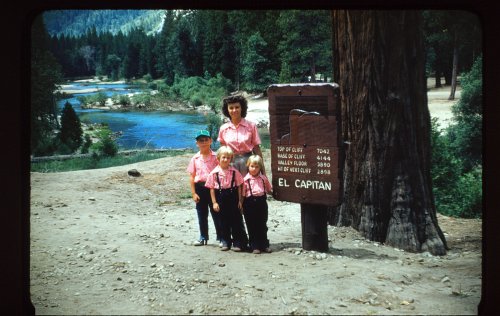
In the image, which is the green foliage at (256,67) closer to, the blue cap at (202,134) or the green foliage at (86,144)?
the blue cap at (202,134)

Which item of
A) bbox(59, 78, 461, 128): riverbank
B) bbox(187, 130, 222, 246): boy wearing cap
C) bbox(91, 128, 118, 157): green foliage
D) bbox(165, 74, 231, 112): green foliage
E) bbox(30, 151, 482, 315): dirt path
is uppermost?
bbox(165, 74, 231, 112): green foliage

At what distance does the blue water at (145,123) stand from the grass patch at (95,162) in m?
0.19

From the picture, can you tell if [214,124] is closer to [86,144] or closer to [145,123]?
[145,123]

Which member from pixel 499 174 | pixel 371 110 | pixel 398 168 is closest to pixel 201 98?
pixel 371 110

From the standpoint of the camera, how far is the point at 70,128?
4758 millimetres

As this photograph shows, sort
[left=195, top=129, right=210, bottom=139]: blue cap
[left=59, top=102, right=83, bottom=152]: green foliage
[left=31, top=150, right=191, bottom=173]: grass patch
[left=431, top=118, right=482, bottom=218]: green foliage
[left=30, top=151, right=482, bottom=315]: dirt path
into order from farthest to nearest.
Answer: [left=431, top=118, right=482, bottom=218]: green foliage, [left=31, top=150, right=191, bottom=173]: grass patch, [left=59, top=102, right=83, bottom=152]: green foliage, [left=195, top=129, right=210, bottom=139]: blue cap, [left=30, top=151, right=482, bottom=315]: dirt path

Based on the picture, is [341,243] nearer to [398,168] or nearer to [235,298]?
[398,168]

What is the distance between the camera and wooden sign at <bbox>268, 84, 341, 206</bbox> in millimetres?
4359

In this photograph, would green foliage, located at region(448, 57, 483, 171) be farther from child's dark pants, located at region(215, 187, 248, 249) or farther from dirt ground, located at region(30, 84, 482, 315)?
child's dark pants, located at region(215, 187, 248, 249)

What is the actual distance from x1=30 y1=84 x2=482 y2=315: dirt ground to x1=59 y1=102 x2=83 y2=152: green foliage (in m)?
0.39

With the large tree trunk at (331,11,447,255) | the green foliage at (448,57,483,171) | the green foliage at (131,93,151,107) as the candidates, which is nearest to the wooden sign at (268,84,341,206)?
the large tree trunk at (331,11,447,255)

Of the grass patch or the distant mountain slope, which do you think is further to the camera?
the grass patch

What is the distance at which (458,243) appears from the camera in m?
5.05

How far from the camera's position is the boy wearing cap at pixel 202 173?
4559 mm
